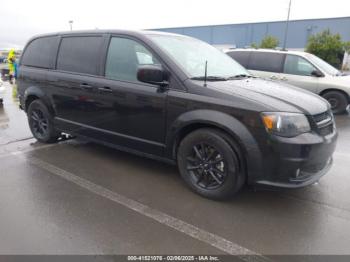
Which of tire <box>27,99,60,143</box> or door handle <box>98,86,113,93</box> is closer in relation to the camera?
door handle <box>98,86,113,93</box>

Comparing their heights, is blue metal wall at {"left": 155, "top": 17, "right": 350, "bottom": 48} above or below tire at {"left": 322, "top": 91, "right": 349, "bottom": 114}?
above

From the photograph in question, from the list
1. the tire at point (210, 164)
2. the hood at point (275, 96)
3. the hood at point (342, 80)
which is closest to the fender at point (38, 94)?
the tire at point (210, 164)

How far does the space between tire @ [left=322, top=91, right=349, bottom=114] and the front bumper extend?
6.03 m

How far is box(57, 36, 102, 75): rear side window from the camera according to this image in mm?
4227

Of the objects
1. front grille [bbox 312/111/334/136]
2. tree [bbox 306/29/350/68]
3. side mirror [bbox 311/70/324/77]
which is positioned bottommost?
front grille [bbox 312/111/334/136]

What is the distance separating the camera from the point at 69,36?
15.3ft

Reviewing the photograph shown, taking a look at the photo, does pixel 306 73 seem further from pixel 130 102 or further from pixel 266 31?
pixel 266 31

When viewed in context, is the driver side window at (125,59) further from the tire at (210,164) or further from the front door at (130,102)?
the tire at (210,164)

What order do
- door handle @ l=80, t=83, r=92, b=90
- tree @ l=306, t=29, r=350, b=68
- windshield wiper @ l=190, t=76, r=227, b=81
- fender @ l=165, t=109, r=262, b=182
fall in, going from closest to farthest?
fender @ l=165, t=109, r=262, b=182 → windshield wiper @ l=190, t=76, r=227, b=81 → door handle @ l=80, t=83, r=92, b=90 → tree @ l=306, t=29, r=350, b=68

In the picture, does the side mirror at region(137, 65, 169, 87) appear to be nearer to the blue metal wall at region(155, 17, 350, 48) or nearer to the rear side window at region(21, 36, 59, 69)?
the rear side window at region(21, 36, 59, 69)

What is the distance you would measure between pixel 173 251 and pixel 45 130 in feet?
11.7

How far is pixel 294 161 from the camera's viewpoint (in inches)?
114

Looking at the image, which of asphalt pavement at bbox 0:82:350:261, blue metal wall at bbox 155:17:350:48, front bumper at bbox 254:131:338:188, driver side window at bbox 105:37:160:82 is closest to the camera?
asphalt pavement at bbox 0:82:350:261

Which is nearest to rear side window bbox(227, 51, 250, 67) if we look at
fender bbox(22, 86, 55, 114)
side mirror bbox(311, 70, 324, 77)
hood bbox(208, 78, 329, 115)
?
side mirror bbox(311, 70, 324, 77)
